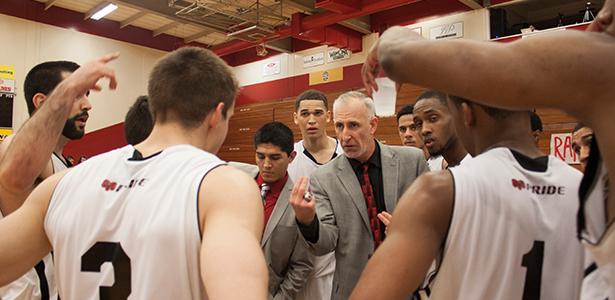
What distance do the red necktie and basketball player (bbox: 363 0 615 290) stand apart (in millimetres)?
1665

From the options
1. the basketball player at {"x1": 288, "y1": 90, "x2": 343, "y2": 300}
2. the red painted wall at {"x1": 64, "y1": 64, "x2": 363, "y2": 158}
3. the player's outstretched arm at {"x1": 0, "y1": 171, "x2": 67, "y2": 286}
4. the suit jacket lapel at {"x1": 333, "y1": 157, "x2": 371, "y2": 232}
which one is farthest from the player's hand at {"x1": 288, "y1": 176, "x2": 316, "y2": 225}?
the red painted wall at {"x1": 64, "y1": 64, "x2": 363, "y2": 158}

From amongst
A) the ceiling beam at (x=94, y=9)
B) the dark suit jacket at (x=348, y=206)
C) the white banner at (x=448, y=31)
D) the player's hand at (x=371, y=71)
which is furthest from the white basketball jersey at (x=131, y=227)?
the ceiling beam at (x=94, y=9)

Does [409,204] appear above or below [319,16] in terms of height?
below

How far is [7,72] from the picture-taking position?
30.3 ft

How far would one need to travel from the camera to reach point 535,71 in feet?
3.41

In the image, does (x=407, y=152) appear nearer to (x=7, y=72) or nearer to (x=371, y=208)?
(x=371, y=208)

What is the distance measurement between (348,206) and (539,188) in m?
1.49

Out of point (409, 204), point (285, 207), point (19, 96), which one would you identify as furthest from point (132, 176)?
point (19, 96)

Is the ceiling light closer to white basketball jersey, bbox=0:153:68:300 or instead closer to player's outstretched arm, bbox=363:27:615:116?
white basketball jersey, bbox=0:153:68:300

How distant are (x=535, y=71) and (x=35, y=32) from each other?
10.9 meters

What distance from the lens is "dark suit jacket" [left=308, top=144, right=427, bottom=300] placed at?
8.77 ft

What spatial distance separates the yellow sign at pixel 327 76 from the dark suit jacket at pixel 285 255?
6.91 meters

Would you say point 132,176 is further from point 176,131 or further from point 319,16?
point 319,16

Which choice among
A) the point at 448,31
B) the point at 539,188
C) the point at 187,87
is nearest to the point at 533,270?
the point at 539,188
